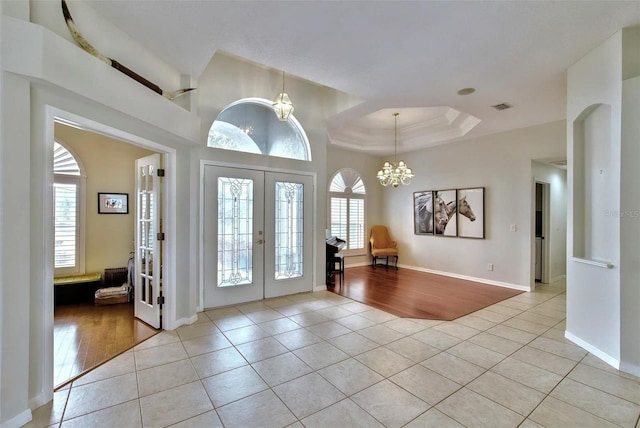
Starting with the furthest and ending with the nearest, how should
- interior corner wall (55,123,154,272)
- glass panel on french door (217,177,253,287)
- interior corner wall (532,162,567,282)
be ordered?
interior corner wall (532,162,567,282) → interior corner wall (55,123,154,272) → glass panel on french door (217,177,253,287)

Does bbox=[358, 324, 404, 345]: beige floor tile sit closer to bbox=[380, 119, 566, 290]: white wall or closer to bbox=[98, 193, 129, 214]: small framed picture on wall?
bbox=[380, 119, 566, 290]: white wall

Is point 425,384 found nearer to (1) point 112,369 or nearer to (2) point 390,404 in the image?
(2) point 390,404

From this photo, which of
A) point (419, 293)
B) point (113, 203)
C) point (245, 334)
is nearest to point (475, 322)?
point (419, 293)

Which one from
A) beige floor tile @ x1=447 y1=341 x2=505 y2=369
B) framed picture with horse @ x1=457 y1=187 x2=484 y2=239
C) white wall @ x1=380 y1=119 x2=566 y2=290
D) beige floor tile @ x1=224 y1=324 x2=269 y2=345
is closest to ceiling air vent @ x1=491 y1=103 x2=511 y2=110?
white wall @ x1=380 y1=119 x2=566 y2=290

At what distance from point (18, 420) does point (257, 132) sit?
13.0 feet

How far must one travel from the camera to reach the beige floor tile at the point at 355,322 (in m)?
3.61

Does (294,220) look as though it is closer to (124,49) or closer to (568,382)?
(124,49)

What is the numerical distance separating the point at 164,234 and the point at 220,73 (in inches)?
95.1

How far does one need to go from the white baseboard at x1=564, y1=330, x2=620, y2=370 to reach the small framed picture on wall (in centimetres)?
701

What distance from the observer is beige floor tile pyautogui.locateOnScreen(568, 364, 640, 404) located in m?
2.26

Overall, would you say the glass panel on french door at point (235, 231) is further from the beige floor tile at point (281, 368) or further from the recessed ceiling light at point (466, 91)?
the recessed ceiling light at point (466, 91)

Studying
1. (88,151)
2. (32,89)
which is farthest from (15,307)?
(88,151)

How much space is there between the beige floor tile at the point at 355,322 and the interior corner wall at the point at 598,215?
2.29 metres

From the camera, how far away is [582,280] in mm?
3098
